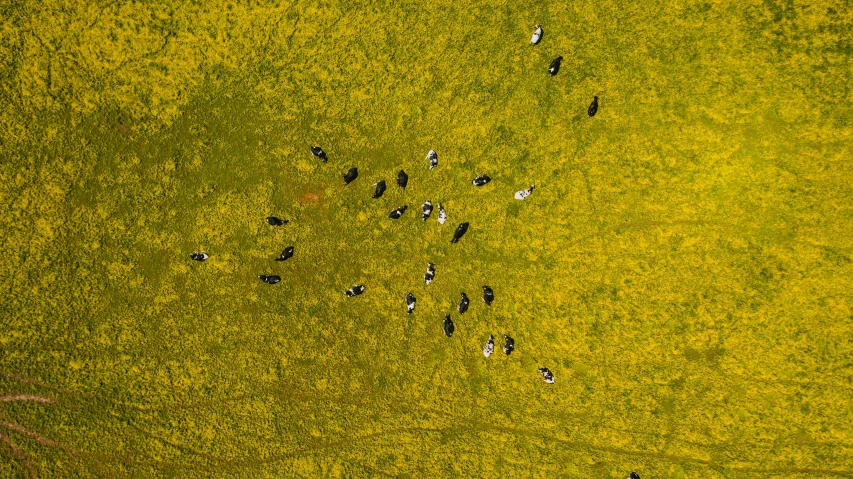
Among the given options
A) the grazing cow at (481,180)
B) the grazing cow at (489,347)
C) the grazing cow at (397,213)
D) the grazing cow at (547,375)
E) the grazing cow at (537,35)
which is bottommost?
the grazing cow at (547,375)

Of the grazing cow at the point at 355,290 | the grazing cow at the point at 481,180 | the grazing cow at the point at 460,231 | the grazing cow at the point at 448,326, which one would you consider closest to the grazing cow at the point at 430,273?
the grazing cow at the point at 460,231

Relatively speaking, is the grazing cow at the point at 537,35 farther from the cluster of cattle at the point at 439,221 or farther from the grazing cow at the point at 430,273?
the grazing cow at the point at 430,273

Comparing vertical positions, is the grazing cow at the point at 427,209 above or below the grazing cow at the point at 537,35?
below

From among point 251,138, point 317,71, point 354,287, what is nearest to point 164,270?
point 251,138

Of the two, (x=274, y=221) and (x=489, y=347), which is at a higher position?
(x=274, y=221)

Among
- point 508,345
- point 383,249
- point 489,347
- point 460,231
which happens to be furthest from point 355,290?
point 508,345

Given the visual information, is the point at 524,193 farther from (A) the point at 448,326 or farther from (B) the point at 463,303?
(A) the point at 448,326

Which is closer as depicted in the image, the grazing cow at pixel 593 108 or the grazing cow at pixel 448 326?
the grazing cow at pixel 593 108
